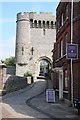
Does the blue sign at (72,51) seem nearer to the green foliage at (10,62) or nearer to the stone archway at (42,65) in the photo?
the stone archway at (42,65)

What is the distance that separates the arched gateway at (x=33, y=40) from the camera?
61.4 metres

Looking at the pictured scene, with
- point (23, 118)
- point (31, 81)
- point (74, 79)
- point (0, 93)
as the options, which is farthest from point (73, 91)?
point (31, 81)

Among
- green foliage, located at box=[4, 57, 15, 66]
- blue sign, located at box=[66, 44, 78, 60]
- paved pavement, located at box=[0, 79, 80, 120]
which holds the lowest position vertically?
paved pavement, located at box=[0, 79, 80, 120]

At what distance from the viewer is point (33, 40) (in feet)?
207

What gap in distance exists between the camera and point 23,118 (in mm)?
16594

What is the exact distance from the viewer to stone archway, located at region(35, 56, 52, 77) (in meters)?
62.3

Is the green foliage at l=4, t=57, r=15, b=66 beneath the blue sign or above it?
above

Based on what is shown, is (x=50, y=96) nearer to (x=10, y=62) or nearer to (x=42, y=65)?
(x=42, y=65)

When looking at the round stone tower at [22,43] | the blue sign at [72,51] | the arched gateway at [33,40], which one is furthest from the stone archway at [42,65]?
the blue sign at [72,51]

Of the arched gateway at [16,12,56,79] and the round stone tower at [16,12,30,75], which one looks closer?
the round stone tower at [16,12,30,75]

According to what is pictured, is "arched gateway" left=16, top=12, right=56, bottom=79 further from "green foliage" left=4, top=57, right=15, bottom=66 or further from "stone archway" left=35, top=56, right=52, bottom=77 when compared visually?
"green foliage" left=4, top=57, right=15, bottom=66

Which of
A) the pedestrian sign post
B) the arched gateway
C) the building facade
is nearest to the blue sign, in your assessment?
the building facade

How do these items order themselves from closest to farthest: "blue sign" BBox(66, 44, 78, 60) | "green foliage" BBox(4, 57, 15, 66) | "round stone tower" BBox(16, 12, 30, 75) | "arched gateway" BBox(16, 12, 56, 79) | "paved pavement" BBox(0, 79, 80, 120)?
1. "paved pavement" BBox(0, 79, 80, 120)
2. "blue sign" BBox(66, 44, 78, 60)
3. "round stone tower" BBox(16, 12, 30, 75)
4. "arched gateway" BBox(16, 12, 56, 79)
5. "green foliage" BBox(4, 57, 15, 66)

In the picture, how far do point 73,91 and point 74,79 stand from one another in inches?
35.8
